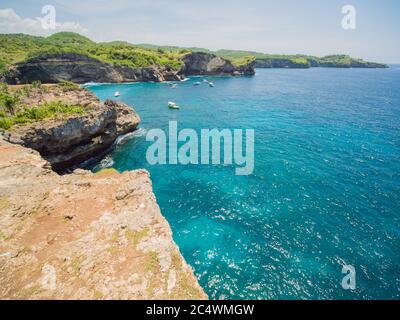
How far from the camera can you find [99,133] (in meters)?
46.0

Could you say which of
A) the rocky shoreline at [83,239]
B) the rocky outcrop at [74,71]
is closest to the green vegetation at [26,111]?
the rocky shoreline at [83,239]

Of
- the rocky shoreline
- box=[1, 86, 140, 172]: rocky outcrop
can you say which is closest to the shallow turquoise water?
box=[1, 86, 140, 172]: rocky outcrop

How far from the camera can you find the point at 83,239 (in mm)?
15141

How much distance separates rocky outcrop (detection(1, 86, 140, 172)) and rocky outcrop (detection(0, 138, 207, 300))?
16.0 m

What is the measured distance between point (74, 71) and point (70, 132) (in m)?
122

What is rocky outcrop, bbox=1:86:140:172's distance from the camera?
116 feet

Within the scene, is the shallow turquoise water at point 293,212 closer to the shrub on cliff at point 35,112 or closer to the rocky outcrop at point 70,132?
the rocky outcrop at point 70,132

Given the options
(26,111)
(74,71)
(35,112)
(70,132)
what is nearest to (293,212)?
(70,132)

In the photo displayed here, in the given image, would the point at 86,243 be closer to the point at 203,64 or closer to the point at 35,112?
the point at 35,112

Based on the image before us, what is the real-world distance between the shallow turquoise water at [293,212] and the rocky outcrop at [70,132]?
14.0 ft

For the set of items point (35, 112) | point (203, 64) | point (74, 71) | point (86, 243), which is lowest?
point (86, 243)

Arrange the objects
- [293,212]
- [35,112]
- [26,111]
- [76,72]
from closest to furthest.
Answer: [293,212]
[35,112]
[26,111]
[76,72]
